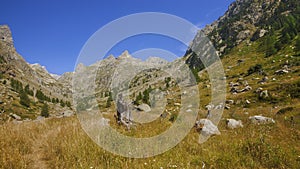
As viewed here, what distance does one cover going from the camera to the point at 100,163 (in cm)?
597

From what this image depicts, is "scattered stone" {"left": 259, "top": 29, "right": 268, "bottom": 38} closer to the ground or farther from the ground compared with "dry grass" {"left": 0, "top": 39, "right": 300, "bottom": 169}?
farther from the ground

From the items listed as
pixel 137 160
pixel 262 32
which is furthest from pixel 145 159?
pixel 262 32

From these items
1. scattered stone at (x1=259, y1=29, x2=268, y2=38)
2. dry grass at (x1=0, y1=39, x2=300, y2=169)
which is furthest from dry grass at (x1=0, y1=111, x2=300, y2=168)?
scattered stone at (x1=259, y1=29, x2=268, y2=38)

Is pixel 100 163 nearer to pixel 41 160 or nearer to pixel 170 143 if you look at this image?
pixel 41 160

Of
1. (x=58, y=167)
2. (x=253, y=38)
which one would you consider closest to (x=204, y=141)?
(x=58, y=167)

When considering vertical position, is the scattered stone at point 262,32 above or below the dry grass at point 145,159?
above

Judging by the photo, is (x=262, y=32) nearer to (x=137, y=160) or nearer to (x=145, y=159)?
(x=145, y=159)

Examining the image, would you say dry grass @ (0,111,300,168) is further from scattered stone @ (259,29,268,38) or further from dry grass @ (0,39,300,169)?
scattered stone @ (259,29,268,38)

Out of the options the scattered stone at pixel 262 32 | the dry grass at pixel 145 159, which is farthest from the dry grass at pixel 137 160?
the scattered stone at pixel 262 32

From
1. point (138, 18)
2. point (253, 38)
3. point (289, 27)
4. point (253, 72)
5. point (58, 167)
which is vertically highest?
point (253, 38)

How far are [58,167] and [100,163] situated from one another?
43.1 inches

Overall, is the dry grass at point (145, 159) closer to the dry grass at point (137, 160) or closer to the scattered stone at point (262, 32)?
the dry grass at point (137, 160)

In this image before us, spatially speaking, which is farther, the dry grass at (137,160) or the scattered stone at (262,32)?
the scattered stone at (262,32)

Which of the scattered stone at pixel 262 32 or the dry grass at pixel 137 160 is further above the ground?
the scattered stone at pixel 262 32
